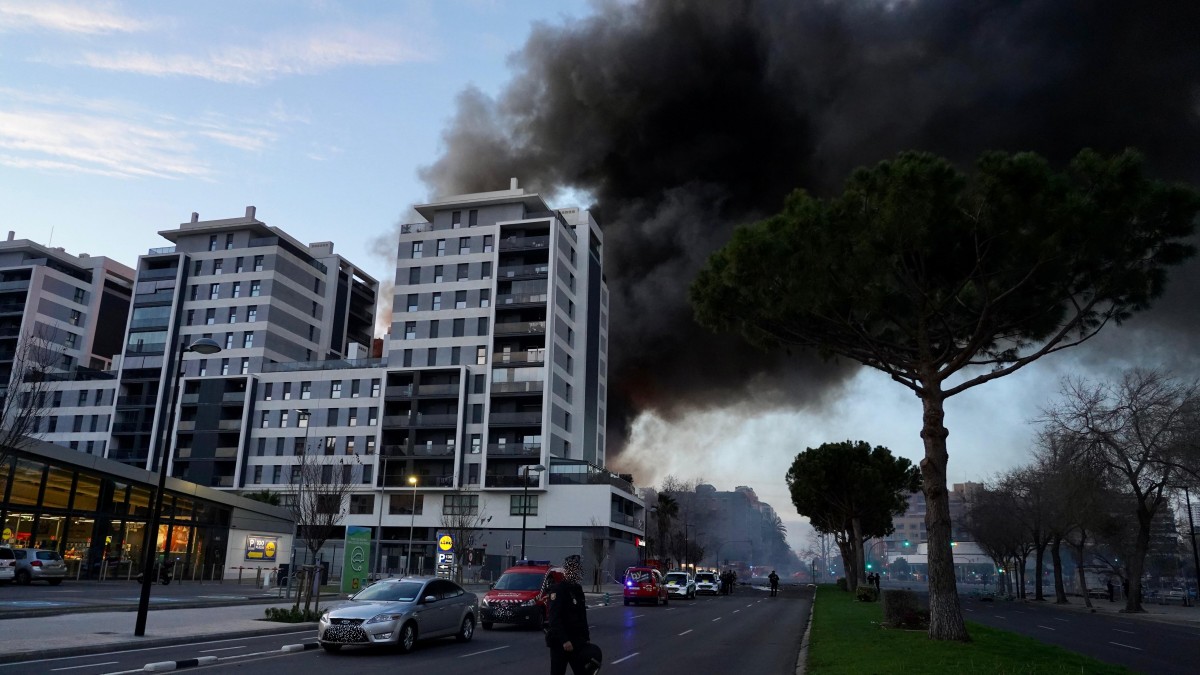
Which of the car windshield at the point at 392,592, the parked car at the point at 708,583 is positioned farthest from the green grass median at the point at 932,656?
the parked car at the point at 708,583

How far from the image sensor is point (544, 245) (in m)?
84.6

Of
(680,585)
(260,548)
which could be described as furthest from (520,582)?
(260,548)

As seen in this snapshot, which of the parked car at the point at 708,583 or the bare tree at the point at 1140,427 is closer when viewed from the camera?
the bare tree at the point at 1140,427

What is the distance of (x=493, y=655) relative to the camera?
1744cm

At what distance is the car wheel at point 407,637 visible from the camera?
17.6 metres

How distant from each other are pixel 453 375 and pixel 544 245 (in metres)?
16.2

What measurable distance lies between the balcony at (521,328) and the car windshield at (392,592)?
6247cm

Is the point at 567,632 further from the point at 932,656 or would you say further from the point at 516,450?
the point at 516,450

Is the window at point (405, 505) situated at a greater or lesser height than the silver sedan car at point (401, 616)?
greater

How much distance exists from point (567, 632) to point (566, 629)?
37 millimetres

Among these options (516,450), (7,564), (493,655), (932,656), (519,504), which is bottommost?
(493,655)

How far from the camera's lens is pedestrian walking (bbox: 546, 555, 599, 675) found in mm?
9945

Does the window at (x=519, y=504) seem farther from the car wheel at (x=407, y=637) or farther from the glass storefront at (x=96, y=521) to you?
the car wheel at (x=407, y=637)

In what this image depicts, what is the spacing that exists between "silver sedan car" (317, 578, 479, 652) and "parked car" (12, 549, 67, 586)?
26783 mm
